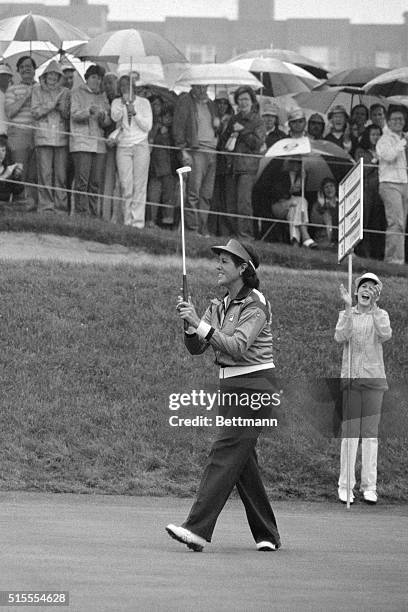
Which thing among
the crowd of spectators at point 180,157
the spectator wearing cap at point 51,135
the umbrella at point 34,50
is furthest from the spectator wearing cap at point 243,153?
the umbrella at point 34,50

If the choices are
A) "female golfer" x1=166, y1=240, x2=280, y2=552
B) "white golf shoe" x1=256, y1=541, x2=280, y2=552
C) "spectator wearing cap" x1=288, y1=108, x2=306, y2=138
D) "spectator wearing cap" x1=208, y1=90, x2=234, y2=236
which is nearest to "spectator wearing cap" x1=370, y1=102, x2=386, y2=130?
"spectator wearing cap" x1=288, y1=108, x2=306, y2=138

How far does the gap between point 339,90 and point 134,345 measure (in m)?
8.69

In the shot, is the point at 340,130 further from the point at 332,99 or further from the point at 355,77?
the point at 355,77

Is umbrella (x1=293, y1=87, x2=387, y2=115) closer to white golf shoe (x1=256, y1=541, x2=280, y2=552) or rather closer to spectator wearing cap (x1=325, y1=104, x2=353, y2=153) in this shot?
spectator wearing cap (x1=325, y1=104, x2=353, y2=153)

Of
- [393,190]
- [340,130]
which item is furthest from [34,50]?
[393,190]

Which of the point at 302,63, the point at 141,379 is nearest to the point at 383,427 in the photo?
the point at 141,379

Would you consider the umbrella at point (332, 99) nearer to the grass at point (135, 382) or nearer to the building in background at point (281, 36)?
the grass at point (135, 382)

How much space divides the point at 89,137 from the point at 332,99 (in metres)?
4.50

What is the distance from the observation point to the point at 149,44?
22.6 meters

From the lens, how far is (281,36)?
269 ft

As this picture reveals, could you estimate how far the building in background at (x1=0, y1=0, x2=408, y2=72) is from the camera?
263ft

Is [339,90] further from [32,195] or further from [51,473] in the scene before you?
[51,473]

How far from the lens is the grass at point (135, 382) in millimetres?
14812

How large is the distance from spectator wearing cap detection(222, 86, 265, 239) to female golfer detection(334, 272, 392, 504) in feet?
25.7
